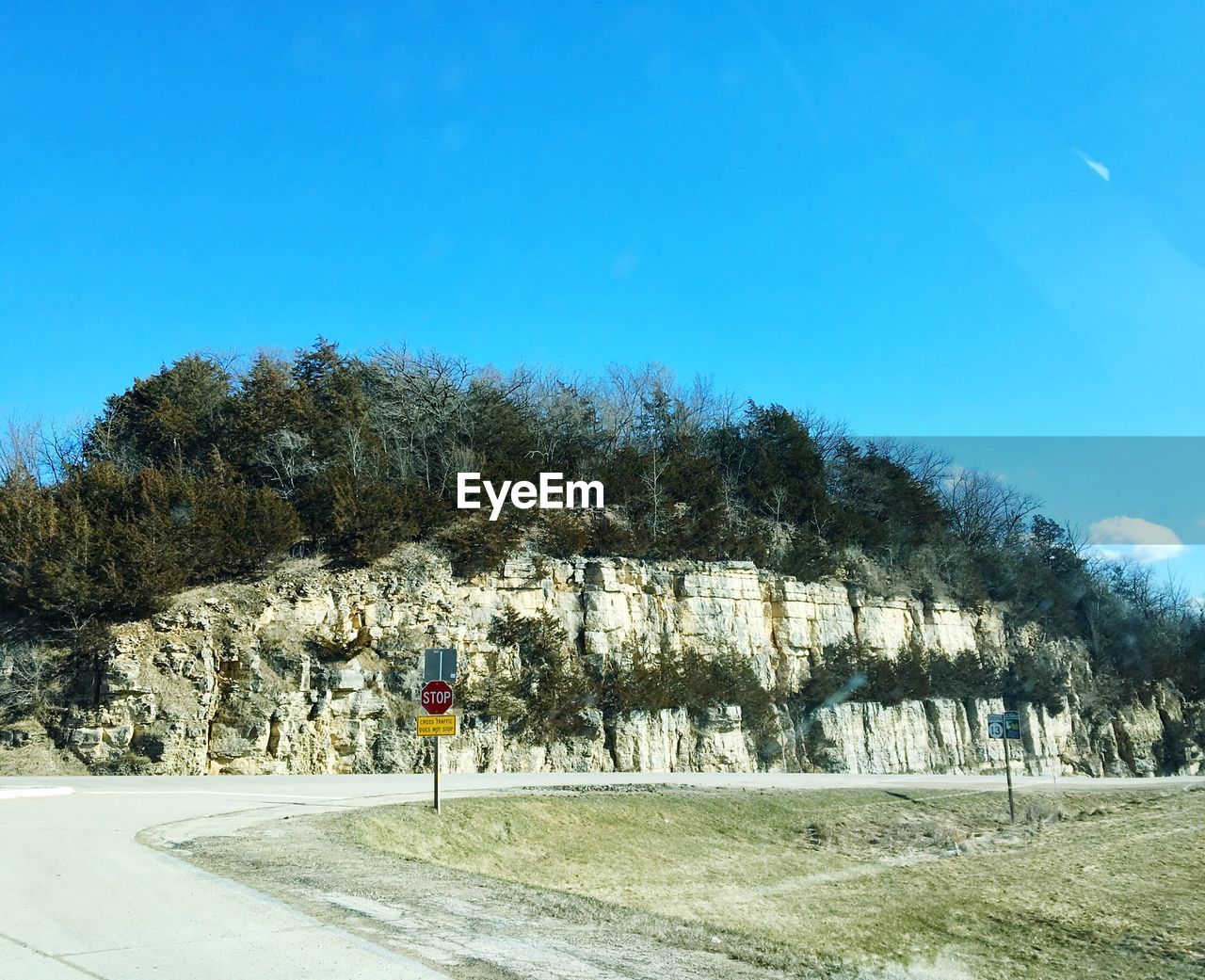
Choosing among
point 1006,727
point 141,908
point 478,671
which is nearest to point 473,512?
point 478,671

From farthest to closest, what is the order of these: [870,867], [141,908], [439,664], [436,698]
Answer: [870,867] < [439,664] < [436,698] < [141,908]

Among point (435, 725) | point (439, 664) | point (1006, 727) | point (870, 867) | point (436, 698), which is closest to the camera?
point (435, 725)

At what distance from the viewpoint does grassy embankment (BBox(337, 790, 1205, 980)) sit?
12477 millimetres

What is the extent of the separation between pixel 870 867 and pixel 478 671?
1774 cm

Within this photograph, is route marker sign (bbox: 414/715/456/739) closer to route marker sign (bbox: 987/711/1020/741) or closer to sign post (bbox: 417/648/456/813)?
sign post (bbox: 417/648/456/813)

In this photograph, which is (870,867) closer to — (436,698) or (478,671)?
(436,698)

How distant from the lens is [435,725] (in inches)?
704

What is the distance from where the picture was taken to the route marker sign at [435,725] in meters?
17.8

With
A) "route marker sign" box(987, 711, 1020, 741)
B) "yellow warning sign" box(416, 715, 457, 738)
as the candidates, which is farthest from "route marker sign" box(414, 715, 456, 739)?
"route marker sign" box(987, 711, 1020, 741)

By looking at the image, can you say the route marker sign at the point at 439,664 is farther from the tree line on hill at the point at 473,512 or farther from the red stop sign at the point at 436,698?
the tree line on hill at the point at 473,512

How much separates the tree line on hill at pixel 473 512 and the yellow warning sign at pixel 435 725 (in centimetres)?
1639

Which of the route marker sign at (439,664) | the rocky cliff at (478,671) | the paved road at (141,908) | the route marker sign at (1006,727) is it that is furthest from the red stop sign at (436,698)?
the route marker sign at (1006,727)

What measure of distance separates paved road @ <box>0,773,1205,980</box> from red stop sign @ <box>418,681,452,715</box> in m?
3.10

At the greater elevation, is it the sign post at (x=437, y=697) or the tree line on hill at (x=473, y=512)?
the tree line on hill at (x=473, y=512)
